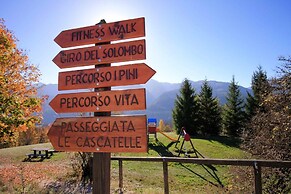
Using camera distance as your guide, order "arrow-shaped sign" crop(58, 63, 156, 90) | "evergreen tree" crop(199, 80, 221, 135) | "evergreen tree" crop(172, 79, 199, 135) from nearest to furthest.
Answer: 1. "arrow-shaped sign" crop(58, 63, 156, 90)
2. "evergreen tree" crop(172, 79, 199, 135)
3. "evergreen tree" crop(199, 80, 221, 135)

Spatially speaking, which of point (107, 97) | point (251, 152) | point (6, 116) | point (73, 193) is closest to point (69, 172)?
point (73, 193)

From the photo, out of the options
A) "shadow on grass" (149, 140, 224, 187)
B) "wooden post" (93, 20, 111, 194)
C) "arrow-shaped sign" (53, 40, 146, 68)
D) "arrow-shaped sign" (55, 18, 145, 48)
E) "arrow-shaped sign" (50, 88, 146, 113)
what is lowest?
"shadow on grass" (149, 140, 224, 187)

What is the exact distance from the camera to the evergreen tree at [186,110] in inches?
1192

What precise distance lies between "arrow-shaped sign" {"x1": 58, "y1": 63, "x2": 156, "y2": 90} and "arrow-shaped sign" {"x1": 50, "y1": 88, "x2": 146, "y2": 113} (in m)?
0.12

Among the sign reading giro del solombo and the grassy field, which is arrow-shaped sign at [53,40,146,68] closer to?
the sign reading giro del solombo

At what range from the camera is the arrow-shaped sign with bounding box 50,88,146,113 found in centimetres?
305

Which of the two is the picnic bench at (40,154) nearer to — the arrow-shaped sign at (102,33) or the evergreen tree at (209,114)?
the arrow-shaped sign at (102,33)

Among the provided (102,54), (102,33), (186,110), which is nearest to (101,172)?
(102,54)

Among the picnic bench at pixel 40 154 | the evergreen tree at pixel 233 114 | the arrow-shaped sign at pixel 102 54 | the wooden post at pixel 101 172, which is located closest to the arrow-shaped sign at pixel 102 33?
the arrow-shaped sign at pixel 102 54

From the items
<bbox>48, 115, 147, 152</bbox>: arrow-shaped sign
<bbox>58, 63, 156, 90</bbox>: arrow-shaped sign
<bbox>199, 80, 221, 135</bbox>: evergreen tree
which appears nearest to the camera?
<bbox>48, 115, 147, 152</bbox>: arrow-shaped sign

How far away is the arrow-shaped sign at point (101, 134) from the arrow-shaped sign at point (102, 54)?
78 centimetres

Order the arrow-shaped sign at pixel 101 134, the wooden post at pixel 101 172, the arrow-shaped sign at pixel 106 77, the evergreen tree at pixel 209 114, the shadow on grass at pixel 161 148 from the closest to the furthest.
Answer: the arrow-shaped sign at pixel 101 134, the arrow-shaped sign at pixel 106 77, the wooden post at pixel 101 172, the shadow on grass at pixel 161 148, the evergreen tree at pixel 209 114

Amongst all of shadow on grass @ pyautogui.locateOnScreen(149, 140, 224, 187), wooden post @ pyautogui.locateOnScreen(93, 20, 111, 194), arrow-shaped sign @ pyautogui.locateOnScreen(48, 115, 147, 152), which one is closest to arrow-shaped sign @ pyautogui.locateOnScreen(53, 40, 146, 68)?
wooden post @ pyautogui.locateOnScreen(93, 20, 111, 194)

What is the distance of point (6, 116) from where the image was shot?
25.2ft
